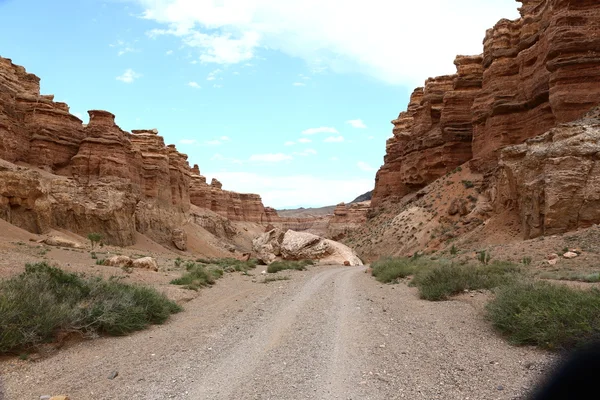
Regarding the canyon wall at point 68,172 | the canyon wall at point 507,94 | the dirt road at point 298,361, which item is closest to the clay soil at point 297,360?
the dirt road at point 298,361

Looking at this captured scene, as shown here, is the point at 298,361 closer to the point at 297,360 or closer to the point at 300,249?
the point at 297,360

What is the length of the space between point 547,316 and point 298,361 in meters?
3.81

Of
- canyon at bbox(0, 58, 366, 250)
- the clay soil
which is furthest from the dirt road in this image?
canyon at bbox(0, 58, 366, 250)

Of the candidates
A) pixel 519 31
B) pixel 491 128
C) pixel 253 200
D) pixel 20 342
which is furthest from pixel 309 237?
pixel 253 200

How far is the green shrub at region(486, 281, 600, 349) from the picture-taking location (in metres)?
5.25

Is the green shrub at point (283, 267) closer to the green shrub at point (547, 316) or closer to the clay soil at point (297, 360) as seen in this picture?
the clay soil at point (297, 360)

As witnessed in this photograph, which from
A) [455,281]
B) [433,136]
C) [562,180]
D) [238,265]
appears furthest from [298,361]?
[433,136]

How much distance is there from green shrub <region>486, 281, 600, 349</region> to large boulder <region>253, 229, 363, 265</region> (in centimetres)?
2593

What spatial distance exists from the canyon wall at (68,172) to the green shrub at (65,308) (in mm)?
22647

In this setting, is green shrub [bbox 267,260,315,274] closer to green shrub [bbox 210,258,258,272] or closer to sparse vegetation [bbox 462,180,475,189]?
green shrub [bbox 210,258,258,272]

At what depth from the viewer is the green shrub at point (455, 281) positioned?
10750mm

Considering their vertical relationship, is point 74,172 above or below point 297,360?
above

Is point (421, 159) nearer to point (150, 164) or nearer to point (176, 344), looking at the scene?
point (150, 164)

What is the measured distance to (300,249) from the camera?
33.4 meters
